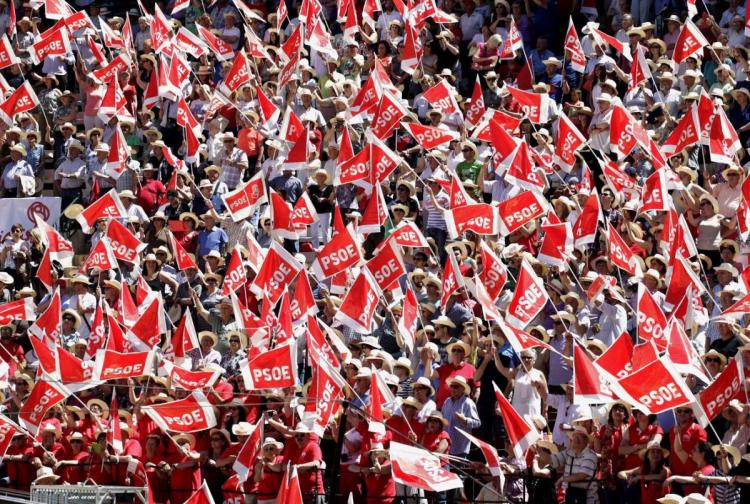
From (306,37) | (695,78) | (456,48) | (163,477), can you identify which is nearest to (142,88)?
(306,37)

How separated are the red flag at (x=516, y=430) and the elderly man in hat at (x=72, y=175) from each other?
35.2 feet

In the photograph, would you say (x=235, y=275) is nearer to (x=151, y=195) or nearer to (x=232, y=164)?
(x=232, y=164)

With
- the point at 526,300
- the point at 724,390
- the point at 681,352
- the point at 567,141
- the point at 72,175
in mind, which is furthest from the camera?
the point at 72,175

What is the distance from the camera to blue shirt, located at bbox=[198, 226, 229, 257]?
84.2 ft

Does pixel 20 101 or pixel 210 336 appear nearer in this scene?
pixel 210 336

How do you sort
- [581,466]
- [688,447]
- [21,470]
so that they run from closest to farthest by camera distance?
[688,447]
[581,466]
[21,470]

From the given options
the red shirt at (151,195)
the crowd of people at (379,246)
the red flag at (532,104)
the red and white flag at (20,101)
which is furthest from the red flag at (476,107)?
the red and white flag at (20,101)

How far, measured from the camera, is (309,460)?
787 inches

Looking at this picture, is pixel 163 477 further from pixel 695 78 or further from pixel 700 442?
pixel 695 78

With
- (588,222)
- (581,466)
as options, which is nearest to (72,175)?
(588,222)

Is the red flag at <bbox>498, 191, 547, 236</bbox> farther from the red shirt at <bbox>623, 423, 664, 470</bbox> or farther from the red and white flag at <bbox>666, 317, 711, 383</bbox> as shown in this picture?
the red shirt at <bbox>623, 423, 664, 470</bbox>

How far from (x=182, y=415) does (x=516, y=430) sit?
3651 mm

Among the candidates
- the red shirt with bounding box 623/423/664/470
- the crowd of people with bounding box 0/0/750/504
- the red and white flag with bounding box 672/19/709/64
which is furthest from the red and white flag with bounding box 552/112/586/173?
the red shirt with bounding box 623/423/664/470

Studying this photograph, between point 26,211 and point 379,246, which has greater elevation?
point 26,211
